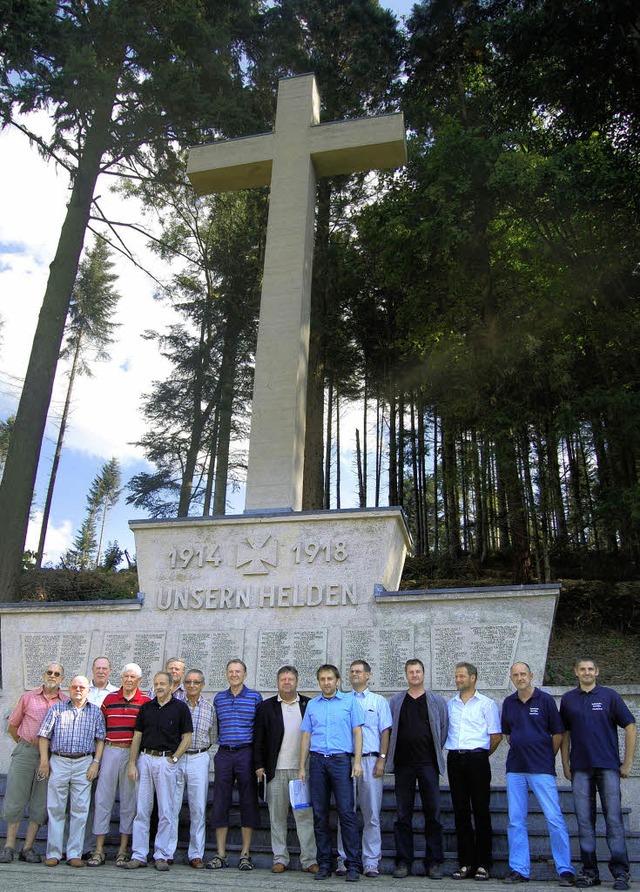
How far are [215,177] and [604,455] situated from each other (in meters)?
10.8

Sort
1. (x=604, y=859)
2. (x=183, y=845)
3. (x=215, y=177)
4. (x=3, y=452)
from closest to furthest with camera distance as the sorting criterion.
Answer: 1. (x=604, y=859)
2. (x=183, y=845)
3. (x=215, y=177)
4. (x=3, y=452)

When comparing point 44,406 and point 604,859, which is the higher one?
point 44,406

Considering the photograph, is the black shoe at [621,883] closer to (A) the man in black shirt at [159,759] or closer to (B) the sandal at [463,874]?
(B) the sandal at [463,874]

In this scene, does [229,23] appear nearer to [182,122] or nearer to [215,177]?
[182,122]

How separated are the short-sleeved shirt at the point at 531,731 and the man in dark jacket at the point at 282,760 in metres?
1.39

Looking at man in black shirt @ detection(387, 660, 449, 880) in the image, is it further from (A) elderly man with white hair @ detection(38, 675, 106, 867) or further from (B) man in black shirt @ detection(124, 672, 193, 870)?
(A) elderly man with white hair @ detection(38, 675, 106, 867)

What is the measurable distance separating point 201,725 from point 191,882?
56.4 inches

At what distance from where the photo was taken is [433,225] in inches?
553

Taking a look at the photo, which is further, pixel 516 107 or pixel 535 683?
pixel 516 107

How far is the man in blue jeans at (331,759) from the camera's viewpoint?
468 centimetres

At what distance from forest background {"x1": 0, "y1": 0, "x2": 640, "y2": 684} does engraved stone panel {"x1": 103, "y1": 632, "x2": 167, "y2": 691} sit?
153 inches

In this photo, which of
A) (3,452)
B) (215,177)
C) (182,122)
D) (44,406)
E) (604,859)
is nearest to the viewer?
(604,859)

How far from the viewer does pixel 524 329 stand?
14.3m

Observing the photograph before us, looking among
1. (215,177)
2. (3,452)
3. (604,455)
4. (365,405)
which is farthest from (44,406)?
(3,452)
